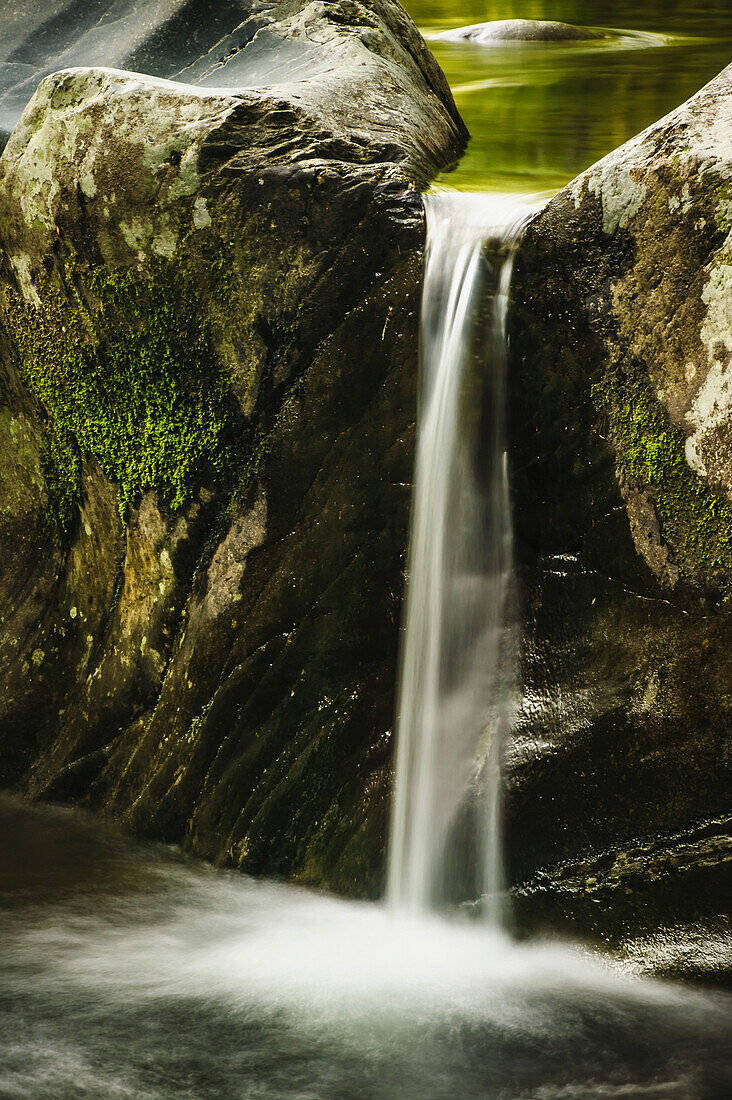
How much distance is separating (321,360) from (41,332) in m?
1.55

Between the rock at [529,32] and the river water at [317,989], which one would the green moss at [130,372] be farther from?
the rock at [529,32]

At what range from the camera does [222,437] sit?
408cm

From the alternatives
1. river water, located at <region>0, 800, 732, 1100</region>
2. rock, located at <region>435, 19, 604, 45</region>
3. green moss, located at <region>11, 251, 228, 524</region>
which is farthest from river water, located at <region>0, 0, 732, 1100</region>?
rock, located at <region>435, 19, 604, 45</region>

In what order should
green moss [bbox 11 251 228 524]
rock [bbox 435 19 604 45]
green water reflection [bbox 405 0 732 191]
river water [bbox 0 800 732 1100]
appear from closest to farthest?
1. river water [bbox 0 800 732 1100]
2. green moss [bbox 11 251 228 524]
3. green water reflection [bbox 405 0 732 191]
4. rock [bbox 435 19 604 45]

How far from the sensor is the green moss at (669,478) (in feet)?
10.6

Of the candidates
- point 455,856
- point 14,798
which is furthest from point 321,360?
point 14,798

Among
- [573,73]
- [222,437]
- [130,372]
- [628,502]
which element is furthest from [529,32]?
[628,502]

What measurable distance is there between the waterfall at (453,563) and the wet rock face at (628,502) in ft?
0.37

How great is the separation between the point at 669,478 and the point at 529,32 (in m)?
5.87

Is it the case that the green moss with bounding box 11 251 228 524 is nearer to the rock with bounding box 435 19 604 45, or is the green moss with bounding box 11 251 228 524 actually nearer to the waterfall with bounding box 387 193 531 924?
the waterfall with bounding box 387 193 531 924

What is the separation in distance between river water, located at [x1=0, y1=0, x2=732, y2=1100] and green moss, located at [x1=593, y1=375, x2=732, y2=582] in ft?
1.62

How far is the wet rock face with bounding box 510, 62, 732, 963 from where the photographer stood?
10.5ft

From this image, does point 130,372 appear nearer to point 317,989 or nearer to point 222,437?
point 222,437

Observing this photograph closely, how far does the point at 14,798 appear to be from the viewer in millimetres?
4645
